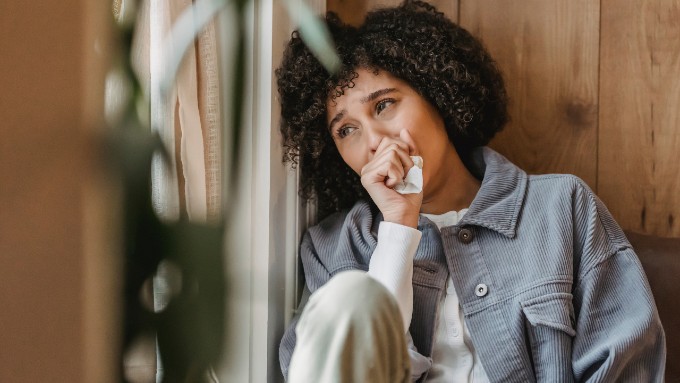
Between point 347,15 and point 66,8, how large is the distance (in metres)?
1.30

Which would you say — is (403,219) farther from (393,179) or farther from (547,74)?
(547,74)

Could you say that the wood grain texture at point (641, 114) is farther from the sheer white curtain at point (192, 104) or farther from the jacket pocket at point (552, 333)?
the sheer white curtain at point (192, 104)

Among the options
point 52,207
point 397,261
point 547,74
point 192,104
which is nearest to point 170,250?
point 52,207

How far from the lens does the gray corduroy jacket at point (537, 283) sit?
1.09 m

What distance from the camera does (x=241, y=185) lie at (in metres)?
0.30

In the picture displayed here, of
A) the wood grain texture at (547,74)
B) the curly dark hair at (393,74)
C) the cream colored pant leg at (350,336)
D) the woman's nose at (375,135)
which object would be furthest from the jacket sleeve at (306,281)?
the cream colored pant leg at (350,336)

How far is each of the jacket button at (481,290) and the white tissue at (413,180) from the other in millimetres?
181

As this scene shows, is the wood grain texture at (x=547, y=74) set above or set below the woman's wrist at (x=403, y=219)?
above

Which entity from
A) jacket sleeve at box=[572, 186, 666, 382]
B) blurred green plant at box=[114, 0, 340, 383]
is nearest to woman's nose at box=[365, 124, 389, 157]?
jacket sleeve at box=[572, 186, 666, 382]

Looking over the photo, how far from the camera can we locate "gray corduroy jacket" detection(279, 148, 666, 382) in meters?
1.09

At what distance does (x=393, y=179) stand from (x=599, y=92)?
0.55 metres

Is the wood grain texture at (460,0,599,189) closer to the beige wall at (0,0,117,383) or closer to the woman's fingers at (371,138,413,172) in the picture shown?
the woman's fingers at (371,138,413,172)

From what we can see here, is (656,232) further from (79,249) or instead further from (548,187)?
(79,249)

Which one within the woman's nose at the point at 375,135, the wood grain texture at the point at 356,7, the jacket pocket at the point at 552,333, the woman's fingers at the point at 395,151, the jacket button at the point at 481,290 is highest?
the wood grain texture at the point at 356,7
